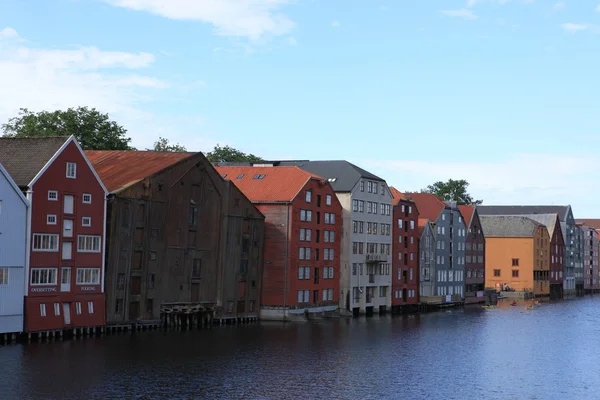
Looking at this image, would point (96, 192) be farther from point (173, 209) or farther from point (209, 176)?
point (209, 176)

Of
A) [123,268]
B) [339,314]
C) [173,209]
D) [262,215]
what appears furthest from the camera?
[339,314]

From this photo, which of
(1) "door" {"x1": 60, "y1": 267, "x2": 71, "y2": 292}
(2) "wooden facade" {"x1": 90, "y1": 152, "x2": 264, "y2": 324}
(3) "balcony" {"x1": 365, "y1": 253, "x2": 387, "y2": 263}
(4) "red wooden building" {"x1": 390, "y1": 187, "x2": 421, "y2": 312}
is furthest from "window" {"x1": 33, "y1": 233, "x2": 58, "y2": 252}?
(4) "red wooden building" {"x1": 390, "y1": 187, "x2": 421, "y2": 312}

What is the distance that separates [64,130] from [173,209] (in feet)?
155

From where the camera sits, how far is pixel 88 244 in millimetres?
92875

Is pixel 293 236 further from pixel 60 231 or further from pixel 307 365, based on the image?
pixel 307 365

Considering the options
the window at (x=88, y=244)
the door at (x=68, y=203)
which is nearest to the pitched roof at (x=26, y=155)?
the door at (x=68, y=203)

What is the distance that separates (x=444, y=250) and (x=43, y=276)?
102064 millimetres

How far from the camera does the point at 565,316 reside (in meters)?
154

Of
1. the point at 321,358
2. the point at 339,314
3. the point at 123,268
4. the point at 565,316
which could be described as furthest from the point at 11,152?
the point at 565,316

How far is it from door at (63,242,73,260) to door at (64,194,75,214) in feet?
10.9

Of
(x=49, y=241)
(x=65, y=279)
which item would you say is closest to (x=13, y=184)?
(x=49, y=241)

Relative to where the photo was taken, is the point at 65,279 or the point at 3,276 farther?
the point at 65,279

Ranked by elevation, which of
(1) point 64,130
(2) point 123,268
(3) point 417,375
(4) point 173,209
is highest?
(1) point 64,130

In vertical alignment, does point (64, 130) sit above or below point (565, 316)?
above
